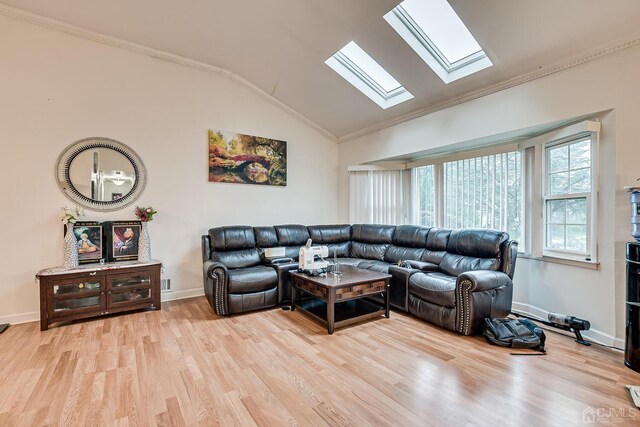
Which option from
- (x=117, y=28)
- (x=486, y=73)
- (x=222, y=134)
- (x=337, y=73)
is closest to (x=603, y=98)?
(x=486, y=73)

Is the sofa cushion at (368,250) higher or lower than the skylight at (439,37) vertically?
lower

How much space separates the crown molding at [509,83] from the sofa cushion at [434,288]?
2.36 metres

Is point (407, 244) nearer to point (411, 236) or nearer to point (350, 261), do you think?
point (411, 236)

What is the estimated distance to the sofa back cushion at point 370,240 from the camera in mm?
4777

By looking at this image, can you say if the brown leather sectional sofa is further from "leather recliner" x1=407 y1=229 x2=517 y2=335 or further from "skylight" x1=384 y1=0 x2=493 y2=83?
"skylight" x1=384 y1=0 x2=493 y2=83

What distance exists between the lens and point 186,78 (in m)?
4.23

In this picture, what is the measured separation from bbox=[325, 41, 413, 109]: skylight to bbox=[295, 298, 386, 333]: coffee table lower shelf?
10.0ft

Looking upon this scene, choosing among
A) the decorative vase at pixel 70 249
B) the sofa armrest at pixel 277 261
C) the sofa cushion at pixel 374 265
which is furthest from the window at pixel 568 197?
the decorative vase at pixel 70 249

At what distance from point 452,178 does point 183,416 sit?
438 cm

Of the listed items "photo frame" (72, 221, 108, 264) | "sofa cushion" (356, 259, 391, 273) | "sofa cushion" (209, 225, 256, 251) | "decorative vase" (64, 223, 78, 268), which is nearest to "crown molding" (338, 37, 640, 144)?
"sofa cushion" (356, 259, 391, 273)

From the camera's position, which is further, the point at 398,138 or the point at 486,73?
the point at 398,138

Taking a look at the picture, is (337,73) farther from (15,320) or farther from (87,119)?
(15,320)

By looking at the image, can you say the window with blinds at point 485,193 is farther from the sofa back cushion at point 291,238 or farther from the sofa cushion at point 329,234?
the sofa back cushion at point 291,238

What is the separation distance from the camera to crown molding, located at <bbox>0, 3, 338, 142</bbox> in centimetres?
326
